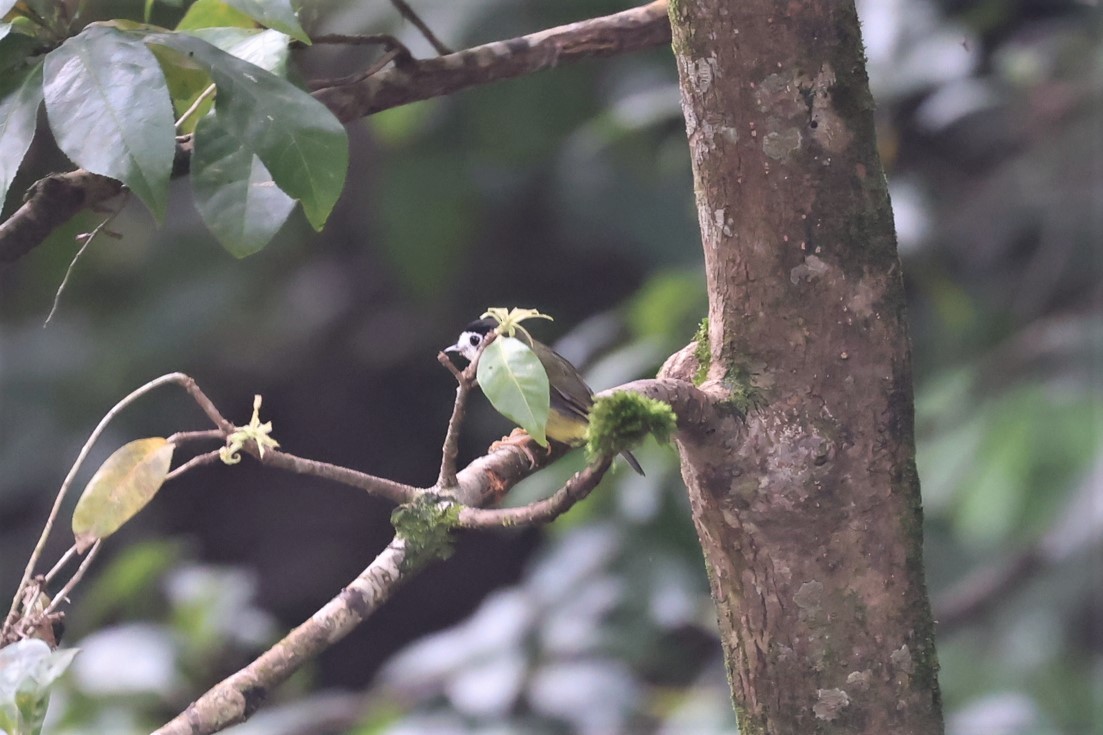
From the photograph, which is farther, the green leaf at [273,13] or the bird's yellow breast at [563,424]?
the bird's yellow breast at [563,424]

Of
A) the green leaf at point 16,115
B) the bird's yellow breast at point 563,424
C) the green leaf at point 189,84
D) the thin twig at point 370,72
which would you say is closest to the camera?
the green leaf at point 16,115

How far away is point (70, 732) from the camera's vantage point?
8.98 ft

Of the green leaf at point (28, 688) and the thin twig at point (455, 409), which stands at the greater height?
the thin twig at point (455, 409)

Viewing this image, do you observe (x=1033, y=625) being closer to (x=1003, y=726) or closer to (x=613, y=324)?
(x=1003, y=726)

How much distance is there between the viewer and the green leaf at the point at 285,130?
45.7 inches

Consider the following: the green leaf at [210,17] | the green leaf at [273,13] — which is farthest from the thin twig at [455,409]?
the green leaf at [210,17]

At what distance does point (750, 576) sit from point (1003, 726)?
1.42 meters

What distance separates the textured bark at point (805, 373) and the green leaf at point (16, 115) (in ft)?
2.07

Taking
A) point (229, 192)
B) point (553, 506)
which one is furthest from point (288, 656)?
point (229, 192)

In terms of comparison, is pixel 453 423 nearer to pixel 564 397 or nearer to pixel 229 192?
pixel 229 192

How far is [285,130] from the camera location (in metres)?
1.16

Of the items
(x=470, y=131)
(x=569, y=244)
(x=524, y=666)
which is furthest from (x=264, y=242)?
(x=569, y=244)

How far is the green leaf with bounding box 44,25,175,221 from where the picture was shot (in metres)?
1.05

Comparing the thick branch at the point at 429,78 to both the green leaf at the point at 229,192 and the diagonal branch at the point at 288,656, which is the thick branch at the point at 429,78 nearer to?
the green leaf at the point at 229,192
